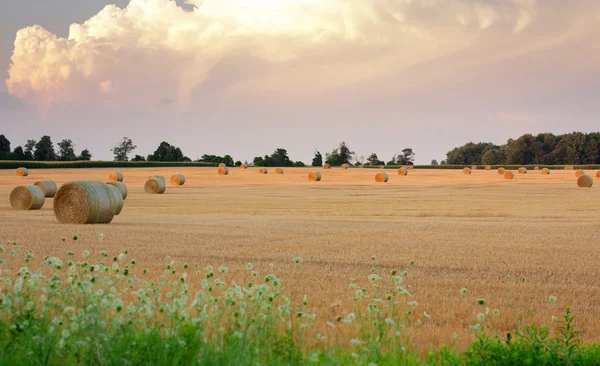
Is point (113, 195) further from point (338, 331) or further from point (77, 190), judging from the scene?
point (338, 331)

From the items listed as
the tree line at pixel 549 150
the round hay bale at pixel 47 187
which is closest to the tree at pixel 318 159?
the tree line at pixel 549 150

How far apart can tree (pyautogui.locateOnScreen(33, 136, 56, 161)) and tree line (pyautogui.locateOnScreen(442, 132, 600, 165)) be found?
287 ft

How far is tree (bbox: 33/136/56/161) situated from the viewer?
127 metres

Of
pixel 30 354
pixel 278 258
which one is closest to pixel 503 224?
pixel 278 258

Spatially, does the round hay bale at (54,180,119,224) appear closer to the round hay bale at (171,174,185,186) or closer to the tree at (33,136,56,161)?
the round hay bale at (171,174,185,186)

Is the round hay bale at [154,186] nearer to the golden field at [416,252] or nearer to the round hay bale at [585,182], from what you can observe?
the golden field at [416,252]

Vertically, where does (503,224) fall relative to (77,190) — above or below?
below

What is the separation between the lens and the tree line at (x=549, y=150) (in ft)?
428

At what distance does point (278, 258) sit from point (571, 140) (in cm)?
13255

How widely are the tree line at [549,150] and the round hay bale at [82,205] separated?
121m

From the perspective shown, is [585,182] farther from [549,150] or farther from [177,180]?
[549,150]

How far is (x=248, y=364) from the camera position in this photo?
225 inches

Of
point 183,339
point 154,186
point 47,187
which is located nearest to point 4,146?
point 154,186

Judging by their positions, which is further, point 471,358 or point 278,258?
point 278,258
